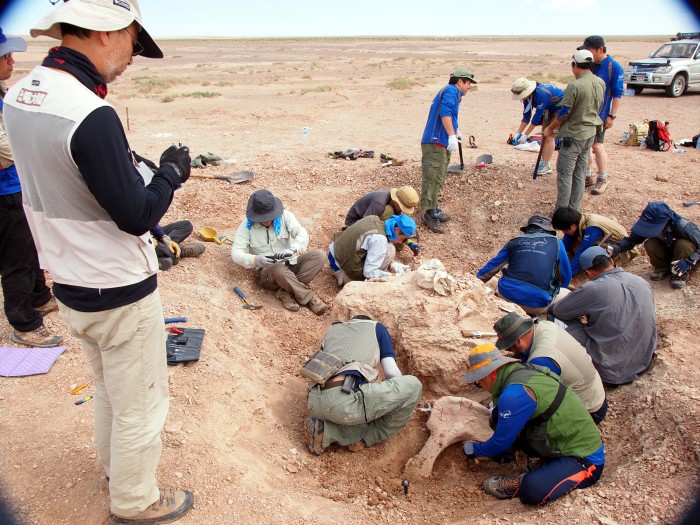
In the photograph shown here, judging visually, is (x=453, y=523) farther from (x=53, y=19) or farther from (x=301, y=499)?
(x=53, y=19)

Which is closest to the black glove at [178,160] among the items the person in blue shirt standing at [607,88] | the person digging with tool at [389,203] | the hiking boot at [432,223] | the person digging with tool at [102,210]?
the person digging with tool at [102,210]

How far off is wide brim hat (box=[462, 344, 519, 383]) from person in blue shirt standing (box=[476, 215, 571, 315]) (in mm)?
1816

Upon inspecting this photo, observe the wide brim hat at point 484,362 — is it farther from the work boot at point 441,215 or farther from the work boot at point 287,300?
the work boot at point 441,215

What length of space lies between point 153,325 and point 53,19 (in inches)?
49.3

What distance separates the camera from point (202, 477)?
9.82ft

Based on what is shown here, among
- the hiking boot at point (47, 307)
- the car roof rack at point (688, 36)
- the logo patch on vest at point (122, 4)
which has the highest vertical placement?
the car roof rack at point (688, 36)

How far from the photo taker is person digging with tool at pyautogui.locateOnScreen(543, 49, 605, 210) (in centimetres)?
638

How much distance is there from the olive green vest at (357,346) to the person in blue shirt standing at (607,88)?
16.4ft

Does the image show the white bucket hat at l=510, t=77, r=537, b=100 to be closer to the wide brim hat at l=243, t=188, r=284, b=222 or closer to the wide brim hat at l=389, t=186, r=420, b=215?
the wide brim hat at l=389, t=186, r=420, b=215

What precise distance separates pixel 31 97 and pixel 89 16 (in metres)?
0.37

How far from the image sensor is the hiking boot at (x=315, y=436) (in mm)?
3670

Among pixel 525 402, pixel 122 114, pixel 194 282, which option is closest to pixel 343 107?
pixel 122 114

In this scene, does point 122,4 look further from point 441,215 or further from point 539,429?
point 441,215

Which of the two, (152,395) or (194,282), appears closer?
(152,395)
